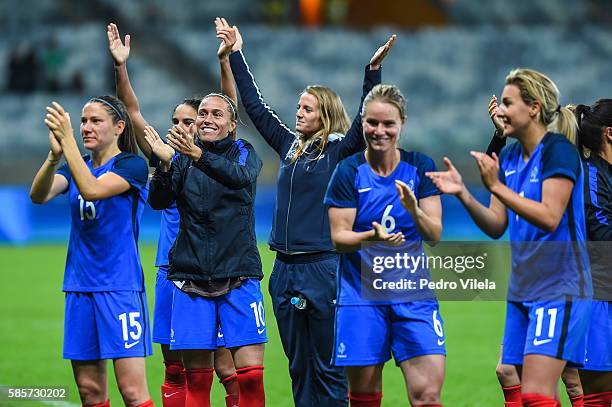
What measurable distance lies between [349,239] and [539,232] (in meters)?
0.94

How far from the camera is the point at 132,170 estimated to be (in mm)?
6062

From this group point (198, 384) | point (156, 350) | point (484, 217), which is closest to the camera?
point (484, 217)

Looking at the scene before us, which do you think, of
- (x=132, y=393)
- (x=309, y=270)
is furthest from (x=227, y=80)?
(x=132, y=393)

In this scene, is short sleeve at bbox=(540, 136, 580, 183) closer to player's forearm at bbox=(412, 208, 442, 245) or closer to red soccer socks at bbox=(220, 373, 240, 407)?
player's forearm at bbox=(412, 208, 442, 245)

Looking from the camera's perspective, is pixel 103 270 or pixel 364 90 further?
pixel 364 90

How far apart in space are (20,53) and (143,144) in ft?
77.5

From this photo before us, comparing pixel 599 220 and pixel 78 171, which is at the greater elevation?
pixel 78 171

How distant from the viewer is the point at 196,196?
6434 mm

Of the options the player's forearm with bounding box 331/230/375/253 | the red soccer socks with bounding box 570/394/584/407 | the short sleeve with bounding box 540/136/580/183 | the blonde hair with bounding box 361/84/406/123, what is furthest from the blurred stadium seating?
the short sleeve with bounding box 540/136/580/183

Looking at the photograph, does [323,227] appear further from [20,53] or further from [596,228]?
[20,53]

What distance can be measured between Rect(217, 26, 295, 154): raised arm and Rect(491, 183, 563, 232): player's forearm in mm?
2259

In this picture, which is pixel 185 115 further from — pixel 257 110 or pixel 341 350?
pixel 341 350

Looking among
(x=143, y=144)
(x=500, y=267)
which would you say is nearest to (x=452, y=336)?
(x=143, y=144)

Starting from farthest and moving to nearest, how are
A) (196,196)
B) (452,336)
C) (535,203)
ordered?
(452,336) < (196,196) < (535,203)
